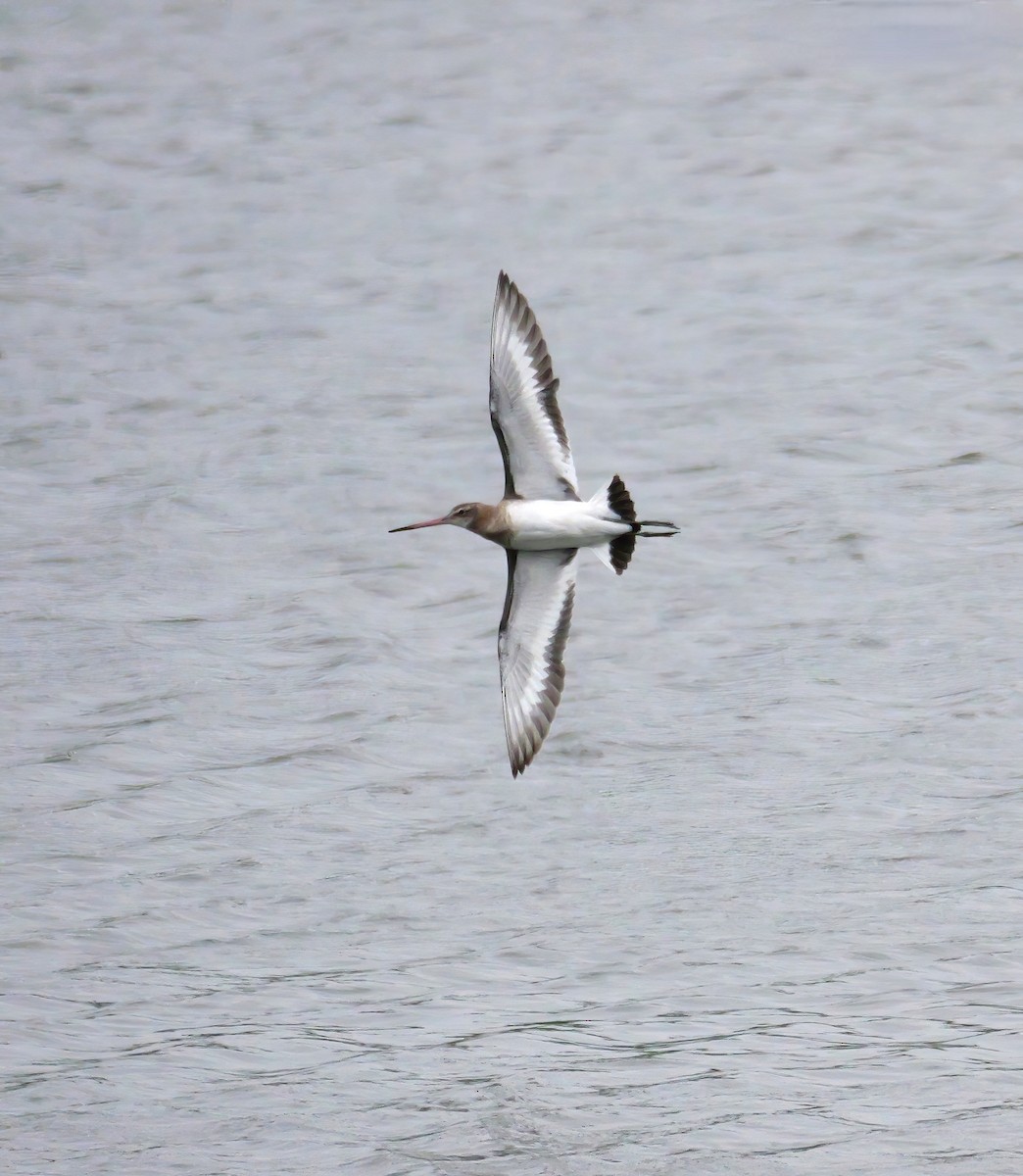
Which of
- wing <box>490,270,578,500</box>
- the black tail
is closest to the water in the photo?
the black tail

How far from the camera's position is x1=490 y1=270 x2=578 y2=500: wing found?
26.2 feet

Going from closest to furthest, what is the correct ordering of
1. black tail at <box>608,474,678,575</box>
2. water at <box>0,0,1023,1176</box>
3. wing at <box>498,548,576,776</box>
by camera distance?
1. water at <box>0,0,1023,1176</box>
2. black tail at <box>608,474,678,575</box>
3. wing at <box>498,548,576,776</box>

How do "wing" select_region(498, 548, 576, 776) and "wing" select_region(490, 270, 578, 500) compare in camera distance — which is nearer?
"wing" select_region(490, 270, 578, 500)

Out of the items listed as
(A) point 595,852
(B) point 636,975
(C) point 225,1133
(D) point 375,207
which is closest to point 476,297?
(D) point 375,207

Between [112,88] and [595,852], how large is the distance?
11.3 metres

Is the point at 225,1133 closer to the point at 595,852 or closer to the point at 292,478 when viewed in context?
the point at 595,852

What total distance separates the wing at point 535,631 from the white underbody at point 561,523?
26 cm

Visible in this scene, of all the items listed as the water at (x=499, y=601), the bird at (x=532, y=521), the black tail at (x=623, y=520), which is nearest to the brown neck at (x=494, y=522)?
the bird at (x=532, y=521)

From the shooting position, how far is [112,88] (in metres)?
17.9

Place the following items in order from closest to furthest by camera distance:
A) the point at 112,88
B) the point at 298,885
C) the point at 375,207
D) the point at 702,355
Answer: the point at 298,885 → the point at 702,355 → the point at 375,207 → the point at 112,88

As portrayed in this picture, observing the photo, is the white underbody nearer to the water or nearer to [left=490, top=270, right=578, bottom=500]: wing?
[left=490, top=270, right=578, bottom=500]: wing

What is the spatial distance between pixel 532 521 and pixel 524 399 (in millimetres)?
458

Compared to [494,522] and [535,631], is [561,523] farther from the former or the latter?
[535,631]

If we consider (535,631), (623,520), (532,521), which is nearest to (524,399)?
(532,521)
